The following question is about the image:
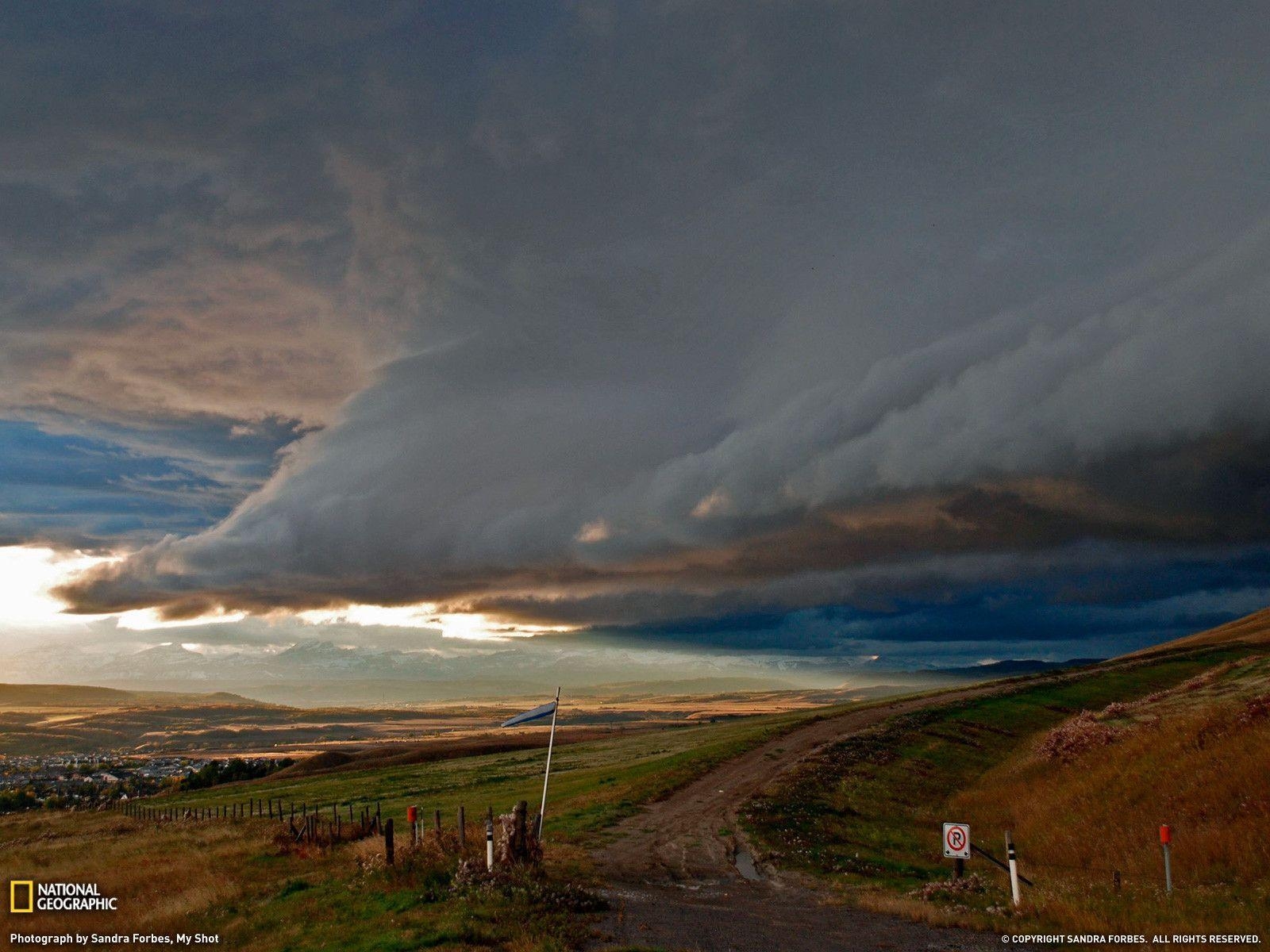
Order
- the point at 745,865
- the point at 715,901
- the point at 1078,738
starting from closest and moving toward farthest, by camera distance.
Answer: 1. the point at 715,901
2. the point at 745,865
3. the point at 1078,738

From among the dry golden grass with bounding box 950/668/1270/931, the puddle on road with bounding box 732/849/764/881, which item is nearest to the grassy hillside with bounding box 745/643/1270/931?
the dry golden grass with bounding box 950/668/1270/931

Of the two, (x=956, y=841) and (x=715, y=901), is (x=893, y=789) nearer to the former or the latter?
(x=715, y=901)

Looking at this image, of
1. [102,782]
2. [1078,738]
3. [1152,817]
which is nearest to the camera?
[1152,817]

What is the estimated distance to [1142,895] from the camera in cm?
2369

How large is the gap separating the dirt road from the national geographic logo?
64.5ft

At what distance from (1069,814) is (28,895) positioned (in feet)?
159

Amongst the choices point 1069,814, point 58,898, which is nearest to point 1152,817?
point 1069,814

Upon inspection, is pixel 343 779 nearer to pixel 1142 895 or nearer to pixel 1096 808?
pixel 1096 808

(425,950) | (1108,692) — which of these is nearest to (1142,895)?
(425,950)

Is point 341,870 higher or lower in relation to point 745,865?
higher

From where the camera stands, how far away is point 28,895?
33.8 m

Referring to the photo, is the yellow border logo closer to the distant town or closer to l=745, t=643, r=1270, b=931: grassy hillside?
l=745, t=643, r=1270, b=931: grassy hillside

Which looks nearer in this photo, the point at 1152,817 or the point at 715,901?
the point at 715,901

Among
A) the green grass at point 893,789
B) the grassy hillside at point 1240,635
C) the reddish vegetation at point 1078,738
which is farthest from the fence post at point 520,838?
the grassy hillside at point 1240,635
